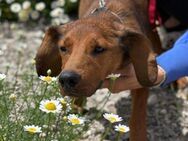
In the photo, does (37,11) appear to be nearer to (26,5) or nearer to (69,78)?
(26,5)

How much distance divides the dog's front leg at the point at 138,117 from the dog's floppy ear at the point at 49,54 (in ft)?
1.79

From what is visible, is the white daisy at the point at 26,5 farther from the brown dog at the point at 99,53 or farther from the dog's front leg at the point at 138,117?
the dog's front leg at the point at 138,117

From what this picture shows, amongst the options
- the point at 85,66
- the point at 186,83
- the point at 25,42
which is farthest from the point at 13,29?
the point at 85,66

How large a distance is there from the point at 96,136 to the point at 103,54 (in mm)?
760

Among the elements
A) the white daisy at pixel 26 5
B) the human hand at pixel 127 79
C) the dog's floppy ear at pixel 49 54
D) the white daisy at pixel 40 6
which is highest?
the dog's floppy ear at pixel 49 54

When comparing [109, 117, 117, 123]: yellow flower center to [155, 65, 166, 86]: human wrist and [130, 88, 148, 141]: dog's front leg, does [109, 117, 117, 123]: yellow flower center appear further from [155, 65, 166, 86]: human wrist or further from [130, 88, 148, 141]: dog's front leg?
[130, 88, 148, 141]: dog's front leg

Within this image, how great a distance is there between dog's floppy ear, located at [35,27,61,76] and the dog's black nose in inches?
19.4

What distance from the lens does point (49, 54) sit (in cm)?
274

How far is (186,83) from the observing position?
12.1 feet

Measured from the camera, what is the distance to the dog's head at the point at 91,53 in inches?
90.3

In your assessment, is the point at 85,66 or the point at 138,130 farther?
the point at 138,130

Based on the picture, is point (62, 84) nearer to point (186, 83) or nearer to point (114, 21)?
point (114, 21)

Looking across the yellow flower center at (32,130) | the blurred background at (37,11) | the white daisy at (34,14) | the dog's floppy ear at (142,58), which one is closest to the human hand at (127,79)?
the dog's floppy ear at (142,58)

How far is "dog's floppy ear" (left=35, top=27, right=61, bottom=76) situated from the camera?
107 inches
